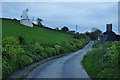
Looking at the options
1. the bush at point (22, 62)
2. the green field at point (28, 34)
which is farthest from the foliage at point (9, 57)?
the green field at point (28, 34)

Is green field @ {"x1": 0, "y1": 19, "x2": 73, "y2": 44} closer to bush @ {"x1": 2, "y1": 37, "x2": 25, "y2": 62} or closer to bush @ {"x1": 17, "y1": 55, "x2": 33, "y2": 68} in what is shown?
bush @ {"x1": 2, "y1": 37, "x2": 25, "y2": 62}

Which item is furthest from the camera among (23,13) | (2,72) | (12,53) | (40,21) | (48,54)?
(40,21)

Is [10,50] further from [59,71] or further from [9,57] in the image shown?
[59,71]

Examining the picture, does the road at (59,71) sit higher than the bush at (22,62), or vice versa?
the bush at (22,62)

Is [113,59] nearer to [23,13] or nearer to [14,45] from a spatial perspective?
[14,45]

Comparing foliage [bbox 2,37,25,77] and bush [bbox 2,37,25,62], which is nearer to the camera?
foliage [bbox 2,37,25,77]

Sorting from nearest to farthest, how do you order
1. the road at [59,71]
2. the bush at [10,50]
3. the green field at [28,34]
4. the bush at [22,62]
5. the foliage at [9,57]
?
1. the foliage at [9,57]
2. the road at [59,71]
3. the bush at [10,50]
4. the bush at [22,62]
5. the green field at [28,34]

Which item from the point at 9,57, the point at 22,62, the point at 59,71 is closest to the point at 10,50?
the point at 9,57

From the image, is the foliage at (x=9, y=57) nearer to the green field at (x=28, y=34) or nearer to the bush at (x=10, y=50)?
the bush at (x=10, y=50)

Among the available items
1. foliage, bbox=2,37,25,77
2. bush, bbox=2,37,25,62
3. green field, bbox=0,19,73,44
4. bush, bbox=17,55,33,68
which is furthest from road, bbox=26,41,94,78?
green field, bbox=0,19,73,44

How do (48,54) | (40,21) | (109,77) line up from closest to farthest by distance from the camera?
1. (109,77)
2. (48,54)
3. (40,21)

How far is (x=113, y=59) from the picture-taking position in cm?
1316

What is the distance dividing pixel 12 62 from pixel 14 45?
353cm

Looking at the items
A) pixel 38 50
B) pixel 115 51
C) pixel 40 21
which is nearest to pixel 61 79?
pixel 115 51
